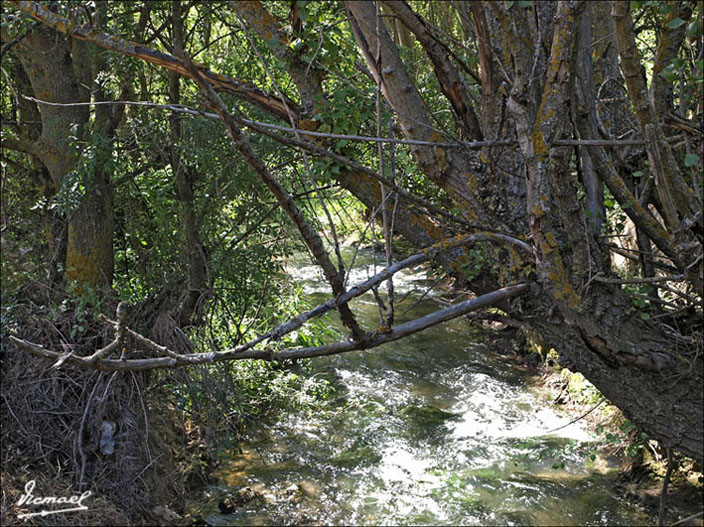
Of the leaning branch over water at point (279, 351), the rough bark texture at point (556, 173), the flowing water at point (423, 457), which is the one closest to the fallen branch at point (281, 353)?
the leaning branch over water at point (279, 351)

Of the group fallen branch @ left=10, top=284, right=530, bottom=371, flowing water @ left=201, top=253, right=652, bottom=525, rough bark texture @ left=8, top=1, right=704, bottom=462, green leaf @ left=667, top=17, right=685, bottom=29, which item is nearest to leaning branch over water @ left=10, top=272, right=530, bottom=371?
fallen branch @ left=10, top=284, right=530, bottom=371

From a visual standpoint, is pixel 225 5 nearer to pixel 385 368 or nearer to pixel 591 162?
pixel 591 162

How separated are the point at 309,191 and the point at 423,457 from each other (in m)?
4.01

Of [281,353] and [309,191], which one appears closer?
[281,353]

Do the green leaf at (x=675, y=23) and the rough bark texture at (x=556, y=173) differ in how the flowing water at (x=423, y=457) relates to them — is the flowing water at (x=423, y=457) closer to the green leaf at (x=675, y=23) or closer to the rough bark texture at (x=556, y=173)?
the rough bark texture at (x=556, y=173)

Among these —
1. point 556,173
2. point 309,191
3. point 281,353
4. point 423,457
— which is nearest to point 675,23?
point 556,173

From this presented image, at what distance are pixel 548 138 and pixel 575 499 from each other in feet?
12.0

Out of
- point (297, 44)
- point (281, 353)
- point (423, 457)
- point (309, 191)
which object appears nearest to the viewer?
point (281, 353)

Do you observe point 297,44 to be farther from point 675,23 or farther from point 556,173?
point 675,23

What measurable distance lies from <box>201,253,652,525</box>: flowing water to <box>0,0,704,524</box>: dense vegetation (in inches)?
22.7

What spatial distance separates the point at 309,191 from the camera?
2.64m

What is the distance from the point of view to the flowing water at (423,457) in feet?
17.0

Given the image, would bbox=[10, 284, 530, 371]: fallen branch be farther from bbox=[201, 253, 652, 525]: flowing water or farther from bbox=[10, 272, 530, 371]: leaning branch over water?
bbox=[201, 253, 652, 525]: flowing water

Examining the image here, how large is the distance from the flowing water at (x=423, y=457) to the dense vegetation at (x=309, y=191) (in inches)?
22.7
